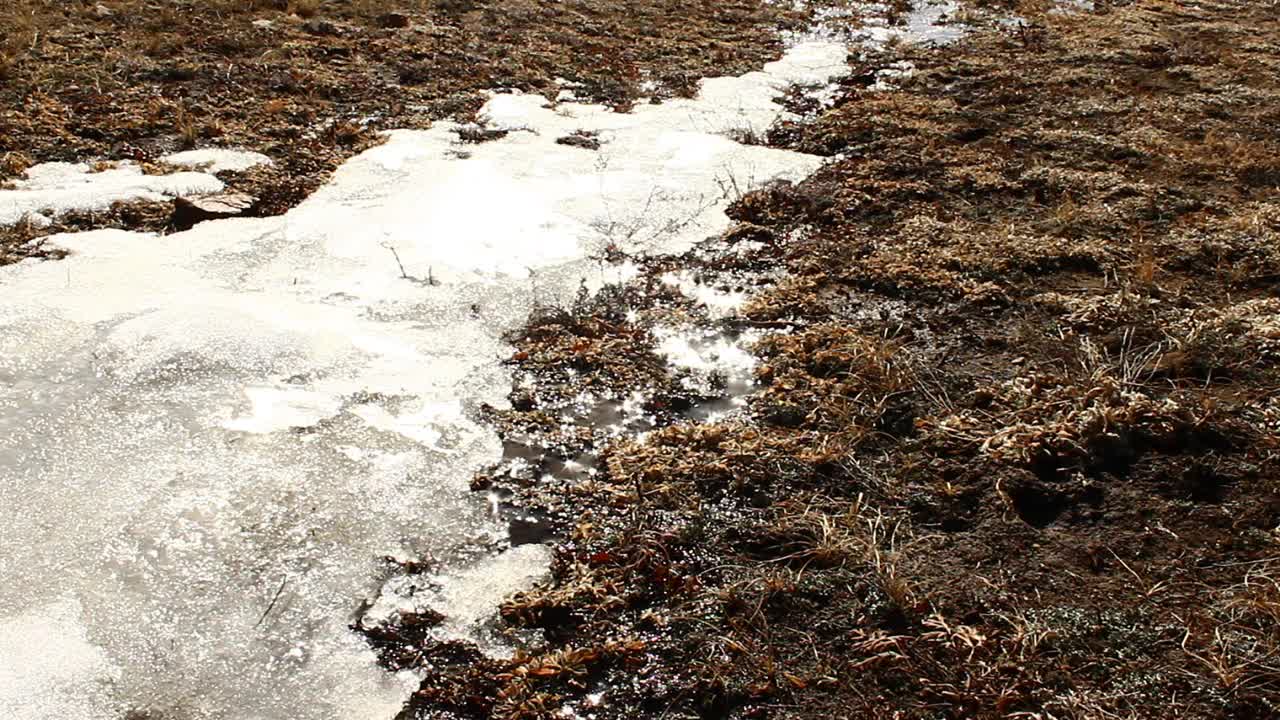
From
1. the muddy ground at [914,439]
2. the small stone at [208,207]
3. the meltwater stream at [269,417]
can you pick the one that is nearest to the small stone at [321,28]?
the muddy ground at [914,439]

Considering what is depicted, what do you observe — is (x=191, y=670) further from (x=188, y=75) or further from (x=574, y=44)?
(x=574, y=44)

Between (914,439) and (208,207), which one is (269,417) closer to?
(208,207)

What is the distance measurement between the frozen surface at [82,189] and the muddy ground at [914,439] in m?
0.49

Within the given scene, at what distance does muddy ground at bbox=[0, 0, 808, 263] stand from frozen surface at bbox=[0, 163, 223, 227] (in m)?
0.14

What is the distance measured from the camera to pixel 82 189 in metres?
6.47

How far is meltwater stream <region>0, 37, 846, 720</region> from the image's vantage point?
Answer: 127 inches

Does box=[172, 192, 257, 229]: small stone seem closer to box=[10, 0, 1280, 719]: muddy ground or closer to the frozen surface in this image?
the frozen surface

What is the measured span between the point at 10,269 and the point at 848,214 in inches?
215

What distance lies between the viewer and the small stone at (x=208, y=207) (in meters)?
6.23

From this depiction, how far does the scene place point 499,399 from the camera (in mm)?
4656

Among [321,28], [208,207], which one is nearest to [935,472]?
[208,207]

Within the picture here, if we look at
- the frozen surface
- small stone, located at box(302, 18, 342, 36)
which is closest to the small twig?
the frozen surface

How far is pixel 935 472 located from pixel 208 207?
508 centimetres

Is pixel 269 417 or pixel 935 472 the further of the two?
pixel 269 417
